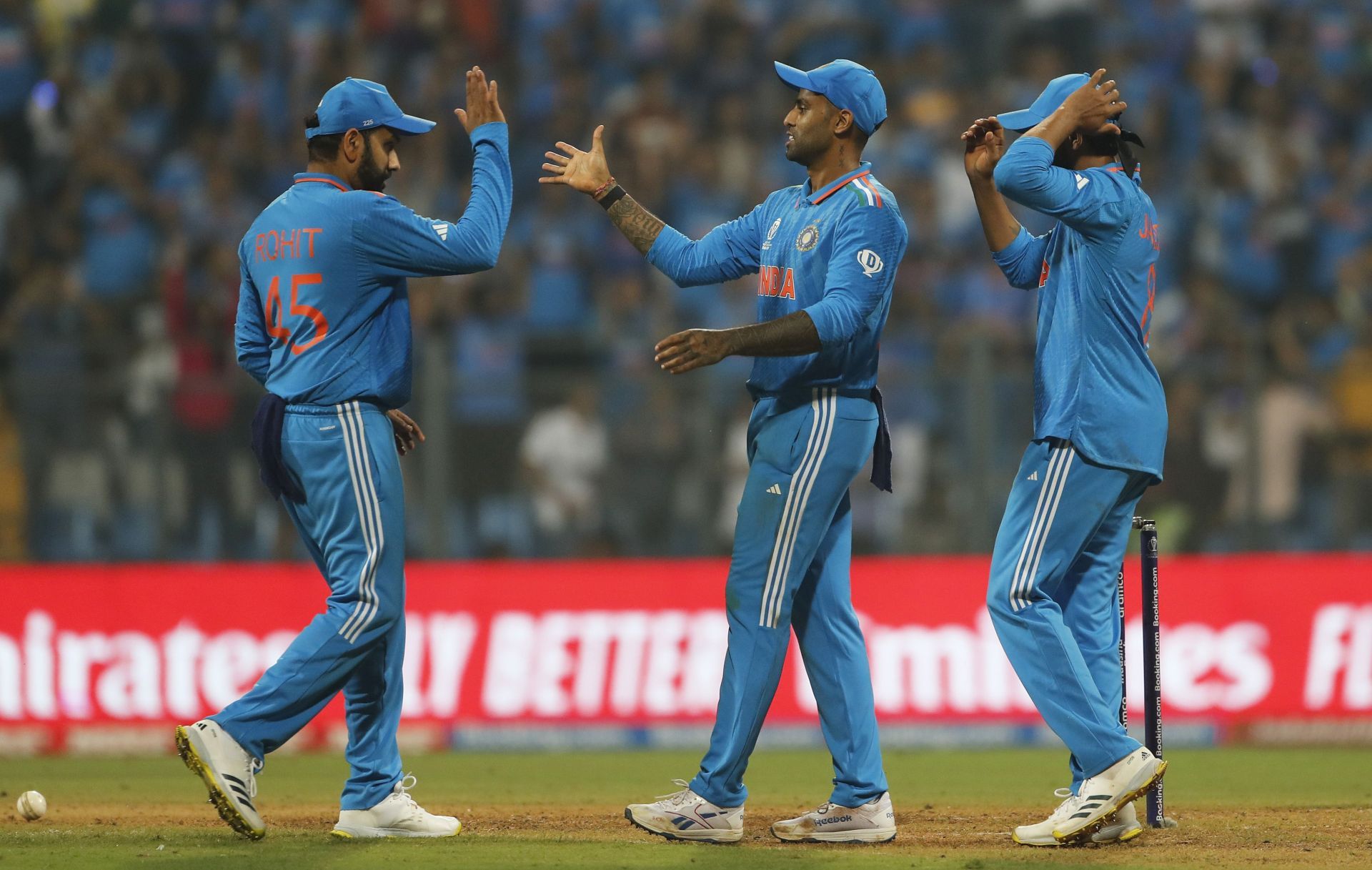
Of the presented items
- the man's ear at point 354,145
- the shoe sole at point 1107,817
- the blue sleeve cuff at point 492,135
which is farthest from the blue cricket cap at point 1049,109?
the man's ear at point 354,145

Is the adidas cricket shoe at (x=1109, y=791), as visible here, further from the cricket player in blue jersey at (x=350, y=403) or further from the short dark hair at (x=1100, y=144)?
the cricket player in blue jersey at (x=350, y=403)

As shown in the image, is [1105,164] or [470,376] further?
[470,376]

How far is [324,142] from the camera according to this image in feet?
19.6

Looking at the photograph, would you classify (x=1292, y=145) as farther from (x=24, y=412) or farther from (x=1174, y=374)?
(x=24, y=412)

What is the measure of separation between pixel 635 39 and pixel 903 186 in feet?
10.7

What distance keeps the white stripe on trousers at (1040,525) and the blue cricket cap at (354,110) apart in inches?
99.9

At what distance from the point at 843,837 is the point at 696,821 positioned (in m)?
0.55

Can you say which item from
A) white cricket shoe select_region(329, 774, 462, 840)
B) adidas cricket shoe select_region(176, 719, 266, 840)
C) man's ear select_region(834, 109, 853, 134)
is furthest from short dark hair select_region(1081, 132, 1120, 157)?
adidas cricket shoe select_region(176, 719, 266, 840)

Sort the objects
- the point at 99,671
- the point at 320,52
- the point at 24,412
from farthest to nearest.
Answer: the point at 320,52 → the point at 24,412 → the point at 99,671

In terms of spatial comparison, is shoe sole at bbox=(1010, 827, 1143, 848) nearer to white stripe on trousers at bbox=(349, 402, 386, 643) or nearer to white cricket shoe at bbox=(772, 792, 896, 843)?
A: white cricket shoe at bbox=(772, 792, 896, 843)

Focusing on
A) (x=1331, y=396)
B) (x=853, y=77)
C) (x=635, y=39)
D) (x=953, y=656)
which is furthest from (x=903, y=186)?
(x=853, y=77)

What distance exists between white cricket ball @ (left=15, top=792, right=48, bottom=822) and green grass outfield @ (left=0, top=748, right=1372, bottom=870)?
5 cm

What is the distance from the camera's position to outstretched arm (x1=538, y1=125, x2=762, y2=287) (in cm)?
630

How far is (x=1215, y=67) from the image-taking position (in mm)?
15414
